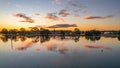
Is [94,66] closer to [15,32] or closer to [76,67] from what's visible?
[76,67]

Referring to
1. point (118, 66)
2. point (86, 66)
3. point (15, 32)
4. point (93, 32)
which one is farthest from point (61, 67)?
point (15, 32)

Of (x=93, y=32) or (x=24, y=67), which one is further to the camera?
(x=93, y=32)

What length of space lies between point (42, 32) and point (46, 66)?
343 ft

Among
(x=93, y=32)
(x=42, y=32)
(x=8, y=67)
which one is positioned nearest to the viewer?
(x=8, y=67)

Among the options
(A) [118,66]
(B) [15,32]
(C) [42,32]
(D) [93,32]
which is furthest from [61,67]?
(B) [15,32]

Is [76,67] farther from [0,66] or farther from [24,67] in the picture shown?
[0,66]

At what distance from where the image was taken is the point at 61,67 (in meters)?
12.8

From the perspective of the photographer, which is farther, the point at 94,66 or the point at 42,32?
the point at 42,32

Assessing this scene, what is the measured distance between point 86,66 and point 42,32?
105 meters

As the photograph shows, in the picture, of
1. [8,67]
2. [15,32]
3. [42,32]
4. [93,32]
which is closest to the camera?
[8,67]

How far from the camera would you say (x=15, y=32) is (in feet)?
425

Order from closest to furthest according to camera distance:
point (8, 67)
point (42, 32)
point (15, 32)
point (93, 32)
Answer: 1. point (8, 67)
2. point (93, 32)
3. point (42, 32)
4. point (15, 32)

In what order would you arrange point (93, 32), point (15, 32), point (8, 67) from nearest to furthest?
point (8, 67)
point (93, 32)
point (15, 32)

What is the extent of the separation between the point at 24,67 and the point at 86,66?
3.90 m
